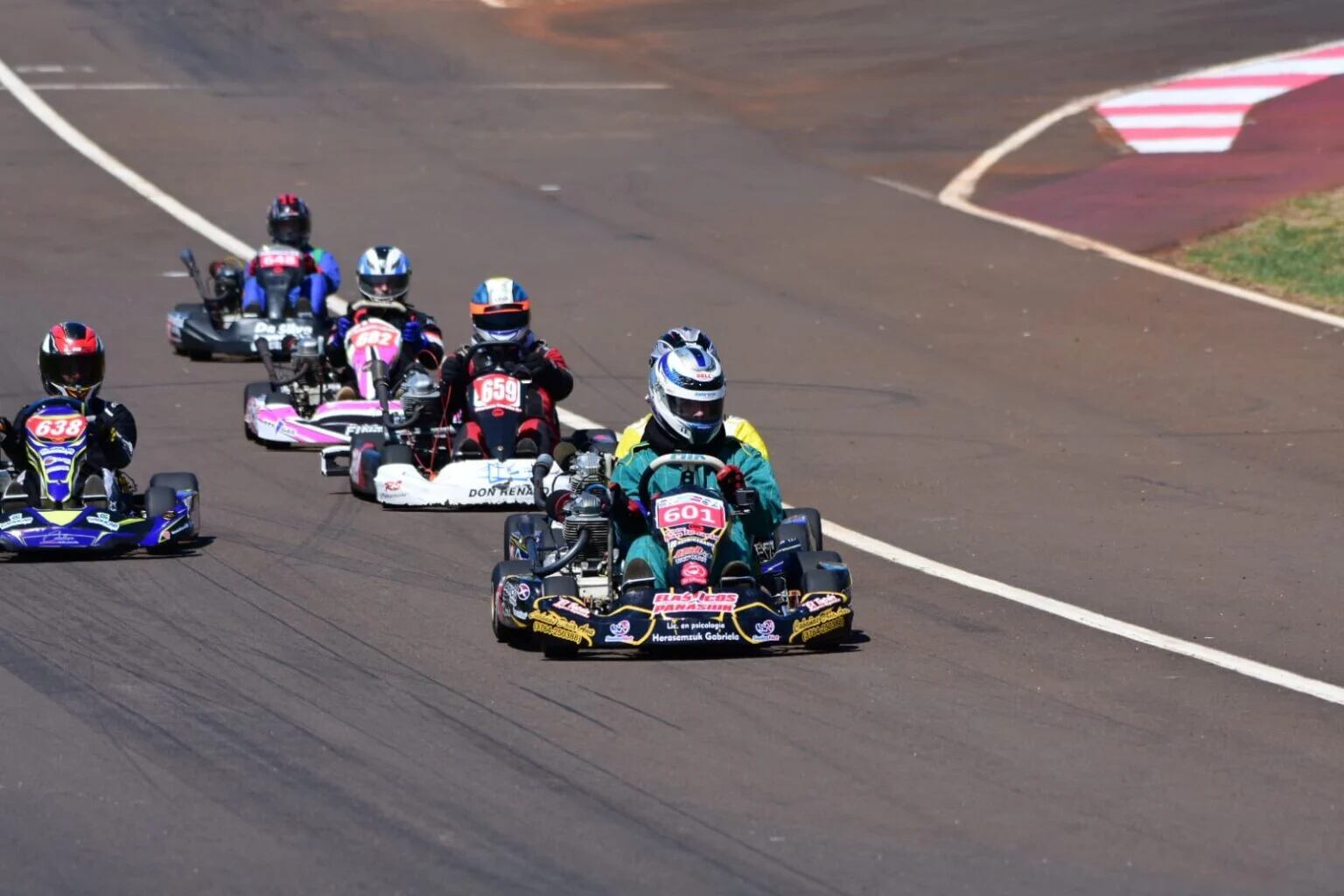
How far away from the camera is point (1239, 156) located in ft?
84.6

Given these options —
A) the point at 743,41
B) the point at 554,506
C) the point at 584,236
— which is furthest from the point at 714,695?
the point at 743,41

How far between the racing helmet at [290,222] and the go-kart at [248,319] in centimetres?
11

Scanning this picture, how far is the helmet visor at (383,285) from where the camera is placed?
17703 mm

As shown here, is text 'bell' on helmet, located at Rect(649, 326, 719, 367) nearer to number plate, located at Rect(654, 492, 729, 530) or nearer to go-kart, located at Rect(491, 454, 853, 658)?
go-kart, located at Rect(491, 454, 853, 658)

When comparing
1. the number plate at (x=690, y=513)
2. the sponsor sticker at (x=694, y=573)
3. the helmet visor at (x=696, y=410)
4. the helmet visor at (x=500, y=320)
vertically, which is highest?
the helmet visor at (x=696, y=410)

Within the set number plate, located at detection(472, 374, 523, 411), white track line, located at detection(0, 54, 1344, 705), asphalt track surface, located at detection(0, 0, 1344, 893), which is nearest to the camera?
asphalt track surface, located at detection(0, 0, 1344, 893)

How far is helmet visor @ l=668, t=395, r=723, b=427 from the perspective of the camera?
11562 millimetres

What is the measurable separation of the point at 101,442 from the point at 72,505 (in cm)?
49

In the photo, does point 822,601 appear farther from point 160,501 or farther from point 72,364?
point 72,364

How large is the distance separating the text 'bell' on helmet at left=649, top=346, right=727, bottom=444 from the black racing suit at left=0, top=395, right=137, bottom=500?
337 centimetres

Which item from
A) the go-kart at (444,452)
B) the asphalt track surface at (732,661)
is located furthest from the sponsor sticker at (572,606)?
the go-kart at (444,452)

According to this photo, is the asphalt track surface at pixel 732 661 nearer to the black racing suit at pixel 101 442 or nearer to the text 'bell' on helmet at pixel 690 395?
the black racing suit at pixel 101 442

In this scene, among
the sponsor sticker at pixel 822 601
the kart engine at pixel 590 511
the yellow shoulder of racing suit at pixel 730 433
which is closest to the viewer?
the sponsor sticker at pixel 822 601

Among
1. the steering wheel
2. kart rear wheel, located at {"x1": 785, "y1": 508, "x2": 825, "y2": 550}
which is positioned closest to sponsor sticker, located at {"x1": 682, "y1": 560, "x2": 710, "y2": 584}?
the steering wheel
